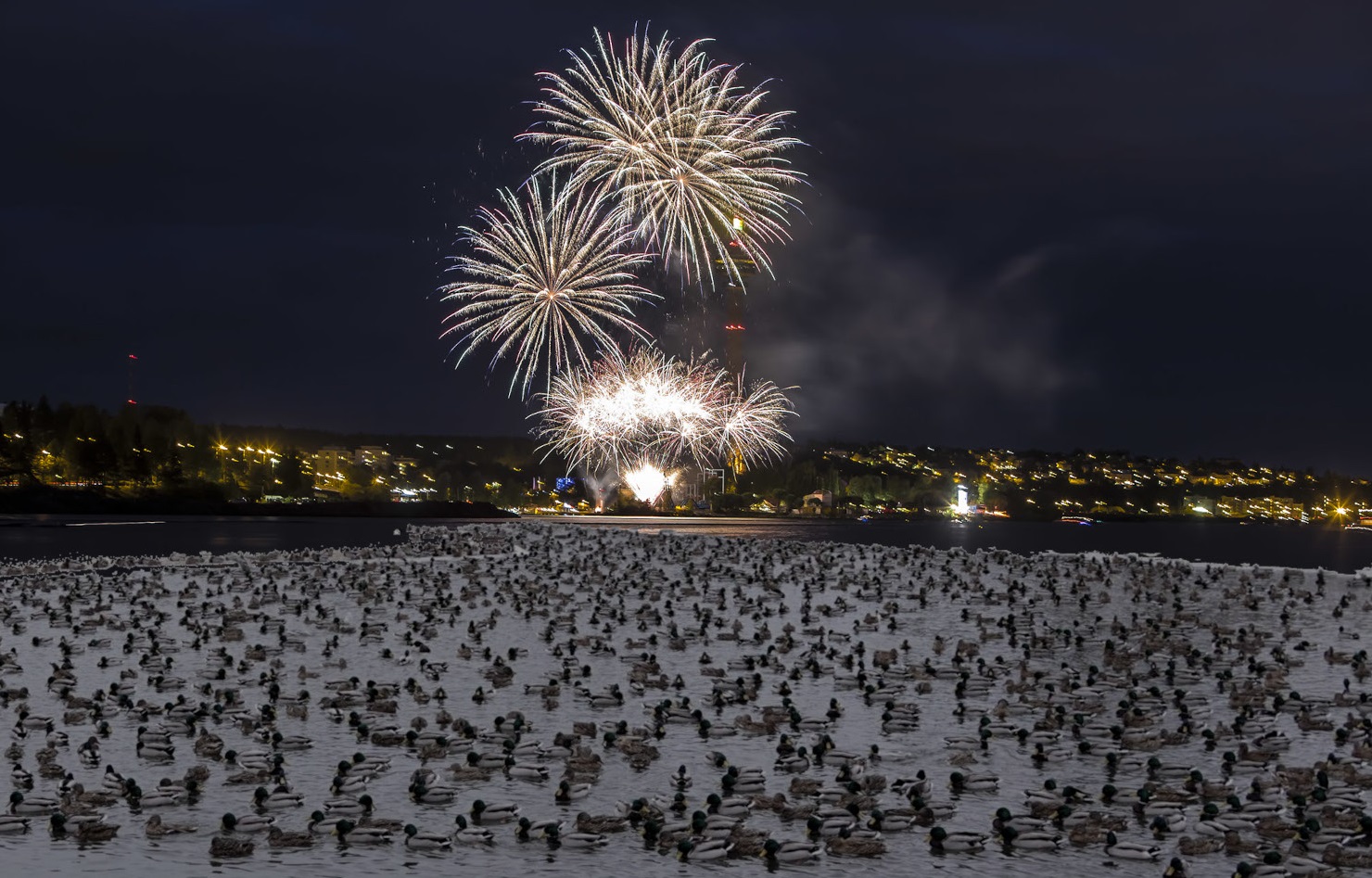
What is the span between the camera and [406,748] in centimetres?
2656

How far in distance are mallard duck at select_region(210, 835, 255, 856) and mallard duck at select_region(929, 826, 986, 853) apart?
1063 cm

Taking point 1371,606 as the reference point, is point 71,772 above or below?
below

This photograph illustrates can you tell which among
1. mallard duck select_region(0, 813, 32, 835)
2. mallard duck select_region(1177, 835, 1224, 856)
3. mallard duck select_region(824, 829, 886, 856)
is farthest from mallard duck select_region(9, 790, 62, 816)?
mallard duck select_region(1177, 835, 1224, 856)

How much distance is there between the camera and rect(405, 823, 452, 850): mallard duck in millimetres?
20234

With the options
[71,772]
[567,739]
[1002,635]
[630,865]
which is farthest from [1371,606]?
[71,772]

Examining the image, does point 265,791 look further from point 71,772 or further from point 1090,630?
point 1090,630

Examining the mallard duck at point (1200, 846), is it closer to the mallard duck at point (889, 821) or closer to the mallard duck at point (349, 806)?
the mallard duck at point (889, 821)

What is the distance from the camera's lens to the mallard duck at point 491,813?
69.9ft

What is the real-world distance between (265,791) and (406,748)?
469cm

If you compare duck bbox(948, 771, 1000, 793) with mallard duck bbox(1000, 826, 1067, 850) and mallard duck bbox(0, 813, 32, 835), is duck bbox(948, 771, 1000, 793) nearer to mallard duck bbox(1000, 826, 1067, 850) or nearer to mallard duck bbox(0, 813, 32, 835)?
mallard duck bbox(1000, 826, 1067, 850)

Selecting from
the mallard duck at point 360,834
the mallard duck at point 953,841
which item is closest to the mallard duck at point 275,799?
the mallard duck at point 360,834

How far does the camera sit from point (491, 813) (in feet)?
70.6

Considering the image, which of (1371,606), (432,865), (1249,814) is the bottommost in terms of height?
(432,865)

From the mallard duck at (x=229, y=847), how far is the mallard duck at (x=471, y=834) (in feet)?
10.4
